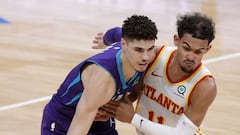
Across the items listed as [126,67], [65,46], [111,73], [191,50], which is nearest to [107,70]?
[111,73]

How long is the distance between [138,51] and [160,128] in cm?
80

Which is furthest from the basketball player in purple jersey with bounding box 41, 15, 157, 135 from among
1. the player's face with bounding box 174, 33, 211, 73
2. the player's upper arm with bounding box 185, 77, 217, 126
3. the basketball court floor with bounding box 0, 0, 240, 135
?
the basketball court floor with bounding box 0, 0, 240, 135

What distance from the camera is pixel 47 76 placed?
750 centimetres

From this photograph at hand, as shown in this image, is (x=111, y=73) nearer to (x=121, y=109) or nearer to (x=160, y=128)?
(x=121, y=109)

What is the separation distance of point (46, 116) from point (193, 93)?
0.96 meters

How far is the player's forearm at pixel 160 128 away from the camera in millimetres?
4320

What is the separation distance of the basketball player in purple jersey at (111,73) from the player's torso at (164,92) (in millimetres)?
286

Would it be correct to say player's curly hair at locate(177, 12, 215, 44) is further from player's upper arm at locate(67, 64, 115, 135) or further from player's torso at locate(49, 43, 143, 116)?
player's upper arm at locate(67, 64, 115, 135)

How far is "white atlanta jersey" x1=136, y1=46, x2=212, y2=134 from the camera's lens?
4395 millimetres

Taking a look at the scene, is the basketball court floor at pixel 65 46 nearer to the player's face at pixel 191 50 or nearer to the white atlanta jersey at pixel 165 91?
the white atlanta jersey at pixel 165 91

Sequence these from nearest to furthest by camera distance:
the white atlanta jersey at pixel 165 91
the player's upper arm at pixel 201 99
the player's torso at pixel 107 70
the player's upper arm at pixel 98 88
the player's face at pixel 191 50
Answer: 1. the player's upper arm at pixel 98 88
2. the player's torso at pixel 107 70
3. the player's face at pixel 191 50
4. the player's upper arm at pixel 201 99
5. the white atlanta jersey at pixel 165 91

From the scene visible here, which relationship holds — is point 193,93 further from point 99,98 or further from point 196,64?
point 99,98

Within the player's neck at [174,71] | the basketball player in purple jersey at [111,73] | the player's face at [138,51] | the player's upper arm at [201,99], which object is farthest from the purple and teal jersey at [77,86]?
the player's upper arm at [201,99]

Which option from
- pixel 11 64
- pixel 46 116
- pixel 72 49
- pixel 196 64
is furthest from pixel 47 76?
pixel 196 64
